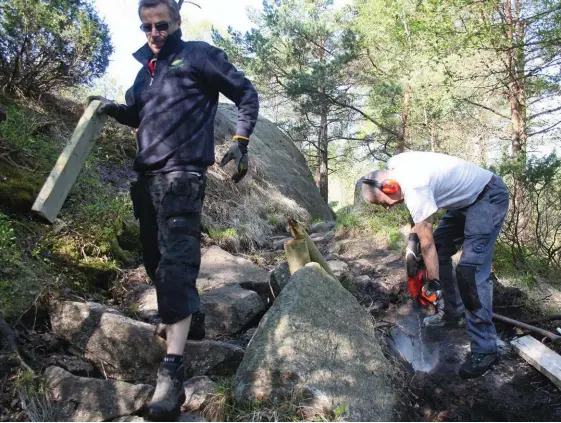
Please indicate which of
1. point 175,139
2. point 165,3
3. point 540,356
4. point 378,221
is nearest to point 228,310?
point 175,139

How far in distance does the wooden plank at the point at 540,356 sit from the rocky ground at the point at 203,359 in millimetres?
66

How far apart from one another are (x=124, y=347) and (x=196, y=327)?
1.49ft

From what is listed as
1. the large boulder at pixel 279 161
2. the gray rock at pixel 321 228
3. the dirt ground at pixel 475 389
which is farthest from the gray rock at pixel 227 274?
the large boulder at pixel 279 161

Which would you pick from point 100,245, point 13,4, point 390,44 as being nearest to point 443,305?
point 100,245

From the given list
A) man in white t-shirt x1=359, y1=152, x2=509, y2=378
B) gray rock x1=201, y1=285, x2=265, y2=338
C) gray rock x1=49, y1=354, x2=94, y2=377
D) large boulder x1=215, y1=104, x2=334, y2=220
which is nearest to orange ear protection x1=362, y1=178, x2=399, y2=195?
man in white t-shirt x1=359, y1=152, x2=509, y2=378

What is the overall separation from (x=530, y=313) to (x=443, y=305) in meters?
1.11

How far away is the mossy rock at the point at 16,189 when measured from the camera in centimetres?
380

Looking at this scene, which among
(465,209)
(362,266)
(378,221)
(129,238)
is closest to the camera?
(465,209)

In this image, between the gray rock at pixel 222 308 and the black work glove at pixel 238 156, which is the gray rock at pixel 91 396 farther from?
the black work glove at pixel 238 156

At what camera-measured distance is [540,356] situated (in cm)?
344

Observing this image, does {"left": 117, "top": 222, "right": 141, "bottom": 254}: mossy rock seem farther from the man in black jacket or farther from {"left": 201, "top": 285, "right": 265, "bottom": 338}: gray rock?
the man in black jacket

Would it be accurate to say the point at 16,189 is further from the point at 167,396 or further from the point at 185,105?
the point at 167,396

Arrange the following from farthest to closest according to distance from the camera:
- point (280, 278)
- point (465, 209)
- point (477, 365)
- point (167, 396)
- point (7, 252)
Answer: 1. point (280, 278)
2. point (465, 209)
3. point (477, 365)
4. point (7, 252)
5. point (167, 396)

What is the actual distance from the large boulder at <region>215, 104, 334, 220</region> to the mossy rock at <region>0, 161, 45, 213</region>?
20.0 feet
